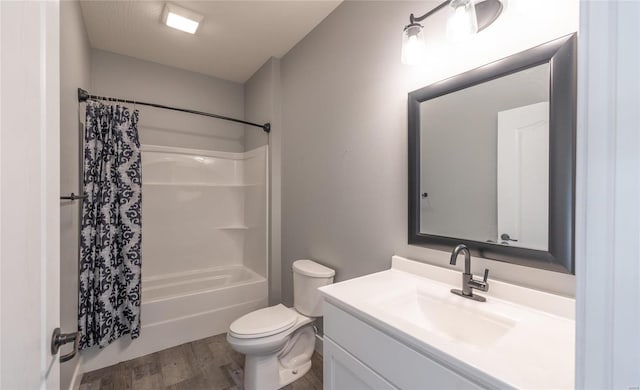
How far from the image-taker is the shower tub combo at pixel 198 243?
7.45ft

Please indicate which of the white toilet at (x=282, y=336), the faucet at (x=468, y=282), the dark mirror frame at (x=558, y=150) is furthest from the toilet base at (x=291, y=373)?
the dark mirror frame at (x=558, y=150)

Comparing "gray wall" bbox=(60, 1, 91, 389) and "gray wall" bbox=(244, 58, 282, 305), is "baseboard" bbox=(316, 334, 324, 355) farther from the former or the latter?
"gray wall" bbox=(60, 1, 91, 389)

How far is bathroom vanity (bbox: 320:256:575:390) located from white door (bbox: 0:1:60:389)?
0.85m

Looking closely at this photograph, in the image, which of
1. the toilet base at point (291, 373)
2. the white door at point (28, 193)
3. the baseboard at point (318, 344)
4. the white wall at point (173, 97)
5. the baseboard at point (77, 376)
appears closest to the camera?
the white door at point (28, 193)

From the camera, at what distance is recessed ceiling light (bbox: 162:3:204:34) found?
6.15 feet

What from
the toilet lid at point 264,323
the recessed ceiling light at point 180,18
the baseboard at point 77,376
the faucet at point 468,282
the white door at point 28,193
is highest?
the recessed ceiling light at point 180,18

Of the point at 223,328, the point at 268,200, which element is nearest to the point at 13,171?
the point at 268,200

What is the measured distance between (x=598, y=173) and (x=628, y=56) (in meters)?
0.14

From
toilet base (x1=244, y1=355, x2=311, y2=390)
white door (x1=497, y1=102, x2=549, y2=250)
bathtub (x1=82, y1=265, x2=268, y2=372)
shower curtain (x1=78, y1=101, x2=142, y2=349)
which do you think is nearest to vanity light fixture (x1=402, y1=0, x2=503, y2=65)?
white door (x1=497, y1=102, x2=549, y2=250)

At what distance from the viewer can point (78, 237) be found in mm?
1833

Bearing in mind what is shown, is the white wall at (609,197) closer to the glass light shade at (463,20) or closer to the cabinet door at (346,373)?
the cabinet door at (346,373)

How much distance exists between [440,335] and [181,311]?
7.05 ft

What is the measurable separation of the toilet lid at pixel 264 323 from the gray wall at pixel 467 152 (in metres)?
1.06

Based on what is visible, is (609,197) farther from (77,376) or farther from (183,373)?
(77,376)
